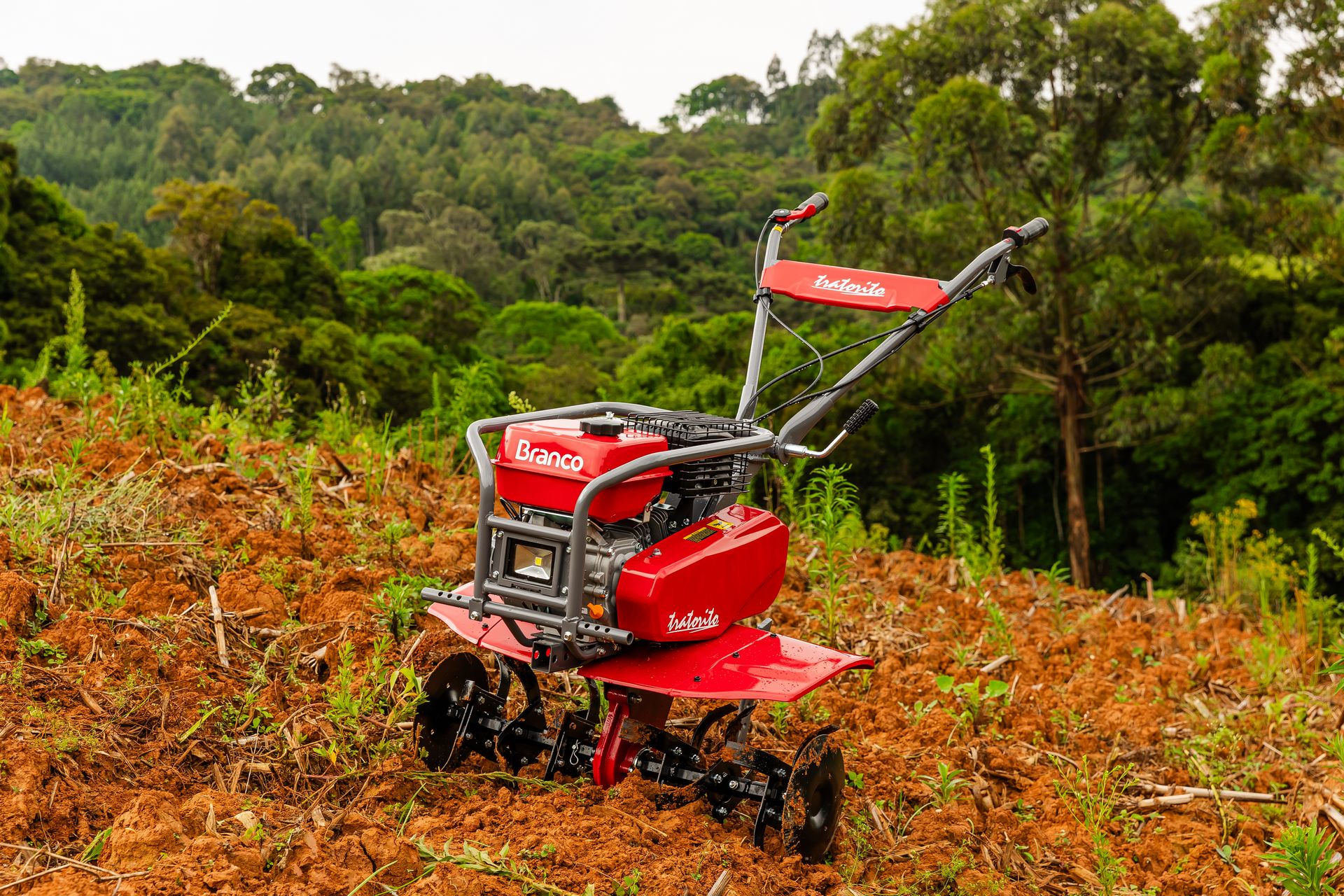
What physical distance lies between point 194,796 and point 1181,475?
74.7ft

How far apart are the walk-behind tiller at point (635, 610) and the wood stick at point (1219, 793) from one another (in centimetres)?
192

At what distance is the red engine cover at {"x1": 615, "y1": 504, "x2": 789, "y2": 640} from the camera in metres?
3.36

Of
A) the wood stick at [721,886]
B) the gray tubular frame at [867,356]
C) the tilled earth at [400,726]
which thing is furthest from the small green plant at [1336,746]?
the wood stick at [721,886]

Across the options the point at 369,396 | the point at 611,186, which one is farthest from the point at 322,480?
the point at 611,186

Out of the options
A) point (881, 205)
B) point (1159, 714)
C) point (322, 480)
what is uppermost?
point (881, 205)

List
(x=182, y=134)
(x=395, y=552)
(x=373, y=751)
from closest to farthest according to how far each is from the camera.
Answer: (x=373, y=751) → (x=395, y=552) → (x=182, y=134)

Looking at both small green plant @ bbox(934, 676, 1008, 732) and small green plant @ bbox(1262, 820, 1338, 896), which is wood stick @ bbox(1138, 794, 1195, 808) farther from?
small green plant @ bbox(1262, 820, 1338, 896)

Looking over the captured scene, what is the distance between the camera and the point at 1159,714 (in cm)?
539

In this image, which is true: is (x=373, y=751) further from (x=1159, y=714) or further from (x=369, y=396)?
(x=369, y=396)

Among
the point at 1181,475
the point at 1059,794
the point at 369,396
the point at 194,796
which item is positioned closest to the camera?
the point at 194,796

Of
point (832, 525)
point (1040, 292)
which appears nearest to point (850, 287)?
point (832, 525)

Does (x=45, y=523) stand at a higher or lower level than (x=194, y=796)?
higher

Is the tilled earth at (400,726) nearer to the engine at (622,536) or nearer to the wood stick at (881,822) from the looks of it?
the wood stick at (881,822)

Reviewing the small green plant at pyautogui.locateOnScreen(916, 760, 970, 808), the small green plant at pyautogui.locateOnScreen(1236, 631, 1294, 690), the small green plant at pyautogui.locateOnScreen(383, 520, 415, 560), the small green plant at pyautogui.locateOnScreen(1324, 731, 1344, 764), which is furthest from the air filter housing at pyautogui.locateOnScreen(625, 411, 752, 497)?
the small green plant at pyautogui.locateOnScreen(1236, 631, 1294, 690)
